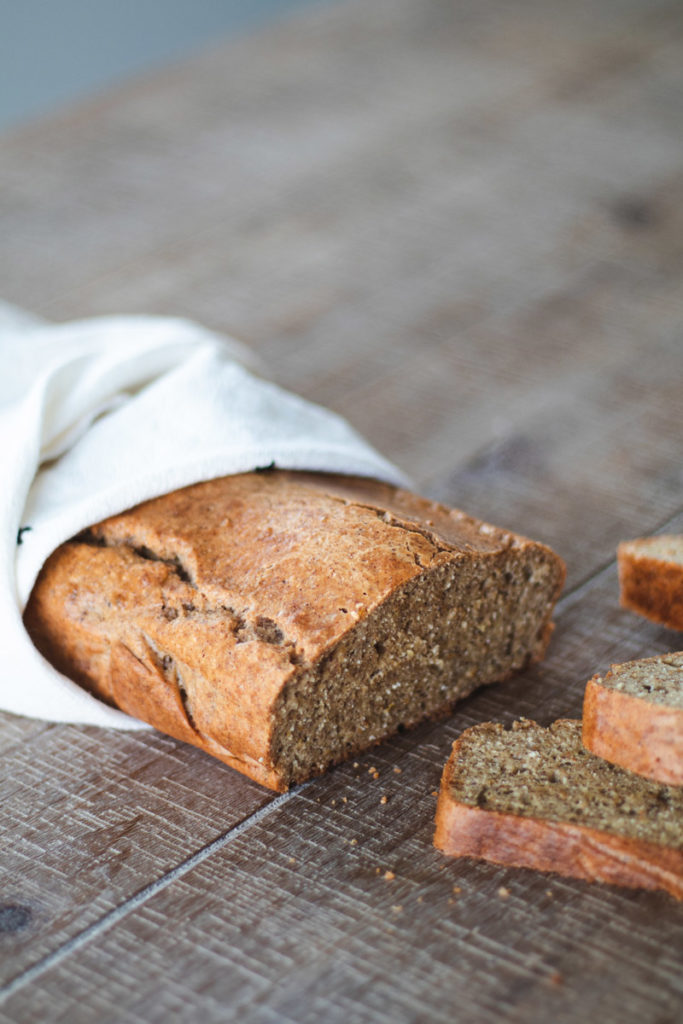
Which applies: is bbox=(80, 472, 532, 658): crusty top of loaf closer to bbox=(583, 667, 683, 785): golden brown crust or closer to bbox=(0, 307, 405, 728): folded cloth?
bbox=(0, 307, 405, 728): folded cloth

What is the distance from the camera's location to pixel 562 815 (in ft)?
6.02

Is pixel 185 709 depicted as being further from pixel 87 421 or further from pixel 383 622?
pixel 87 421

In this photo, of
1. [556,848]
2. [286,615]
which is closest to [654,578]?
[556,848]

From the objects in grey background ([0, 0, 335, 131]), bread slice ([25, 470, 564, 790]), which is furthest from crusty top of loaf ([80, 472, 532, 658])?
grey background ([0, 0, 335, 131])

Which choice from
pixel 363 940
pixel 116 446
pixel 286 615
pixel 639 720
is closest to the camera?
pixel 363 940

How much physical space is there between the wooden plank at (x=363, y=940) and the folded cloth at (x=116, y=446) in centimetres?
49

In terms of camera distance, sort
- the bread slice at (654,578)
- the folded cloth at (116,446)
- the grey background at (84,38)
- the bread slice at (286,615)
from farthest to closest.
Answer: the grey background at (84,38)
the bread slice at (654,578)
the folded cloth at (116,446)
the bread slice at (286,615)

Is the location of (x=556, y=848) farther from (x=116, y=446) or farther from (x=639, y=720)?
(x=116, y=446)

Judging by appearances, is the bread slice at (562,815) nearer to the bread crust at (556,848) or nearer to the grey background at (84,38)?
the bread crust at (556,848)

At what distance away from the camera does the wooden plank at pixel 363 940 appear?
5.25 ft

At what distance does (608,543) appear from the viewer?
2.69 meters

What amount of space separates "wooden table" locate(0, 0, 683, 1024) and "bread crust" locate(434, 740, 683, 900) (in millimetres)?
29

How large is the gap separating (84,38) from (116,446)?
7.55m

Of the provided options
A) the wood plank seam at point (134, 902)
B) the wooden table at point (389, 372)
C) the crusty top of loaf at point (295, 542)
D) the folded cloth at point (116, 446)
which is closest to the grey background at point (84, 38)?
the wooden table at point (389, 372)
